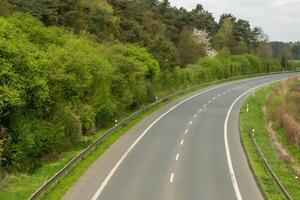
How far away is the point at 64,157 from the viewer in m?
31.3

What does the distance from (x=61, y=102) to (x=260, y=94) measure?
47480 millimetres

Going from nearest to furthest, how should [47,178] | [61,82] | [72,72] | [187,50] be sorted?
[47,178], [61,82], [72,72], [187,50]

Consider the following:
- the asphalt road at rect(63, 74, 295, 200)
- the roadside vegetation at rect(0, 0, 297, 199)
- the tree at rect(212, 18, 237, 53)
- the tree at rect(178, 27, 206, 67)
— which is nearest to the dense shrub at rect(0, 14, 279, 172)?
the roadside vegetation at rect(0, 0, 297, 199)

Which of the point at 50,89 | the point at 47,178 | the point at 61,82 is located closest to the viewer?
the point at 47,178

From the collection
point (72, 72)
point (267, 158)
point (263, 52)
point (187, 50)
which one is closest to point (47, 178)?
point (72, 72)

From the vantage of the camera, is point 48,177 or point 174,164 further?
point 174,164

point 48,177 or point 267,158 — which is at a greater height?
point 48,177

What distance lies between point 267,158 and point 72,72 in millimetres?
14794

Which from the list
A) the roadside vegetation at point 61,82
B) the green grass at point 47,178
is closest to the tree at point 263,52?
the roadside vegetation at point 61,82

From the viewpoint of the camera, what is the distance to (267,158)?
3434 centimetres

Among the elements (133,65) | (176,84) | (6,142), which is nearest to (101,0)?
(176,84)

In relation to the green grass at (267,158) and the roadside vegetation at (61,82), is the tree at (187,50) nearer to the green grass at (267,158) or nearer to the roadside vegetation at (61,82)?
the roadside vegetation at (61,82)

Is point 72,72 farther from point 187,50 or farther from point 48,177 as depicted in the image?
point 187,50

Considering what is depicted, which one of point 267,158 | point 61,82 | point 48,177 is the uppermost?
point 61,82
